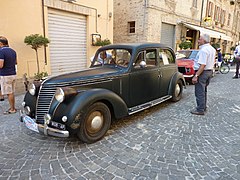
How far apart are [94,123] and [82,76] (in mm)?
844

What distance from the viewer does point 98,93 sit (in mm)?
3047

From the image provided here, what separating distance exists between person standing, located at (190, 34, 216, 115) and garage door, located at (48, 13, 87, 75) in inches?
166

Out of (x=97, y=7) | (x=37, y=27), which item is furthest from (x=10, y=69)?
(x=97, y=7)

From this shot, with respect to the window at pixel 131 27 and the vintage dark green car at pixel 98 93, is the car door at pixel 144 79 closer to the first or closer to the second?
the vintage dark green car at pixel 98 93

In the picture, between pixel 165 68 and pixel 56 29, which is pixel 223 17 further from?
pixel 165 68

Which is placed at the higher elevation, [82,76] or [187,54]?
[187,54]

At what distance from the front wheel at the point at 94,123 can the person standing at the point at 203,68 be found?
2.35m

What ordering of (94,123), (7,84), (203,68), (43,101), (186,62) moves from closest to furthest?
(43,101), (94,123), (203,68), (7,84), (186,62)

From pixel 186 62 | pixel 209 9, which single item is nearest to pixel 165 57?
pixel 186 62

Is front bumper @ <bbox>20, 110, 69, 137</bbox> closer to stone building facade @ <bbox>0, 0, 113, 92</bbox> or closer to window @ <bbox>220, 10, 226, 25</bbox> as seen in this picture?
stone building facade @ <bbox>0, 0, 113, 92</bbox>

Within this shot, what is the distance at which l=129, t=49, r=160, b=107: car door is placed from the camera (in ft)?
12.9

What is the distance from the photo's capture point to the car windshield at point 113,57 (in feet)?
13.0

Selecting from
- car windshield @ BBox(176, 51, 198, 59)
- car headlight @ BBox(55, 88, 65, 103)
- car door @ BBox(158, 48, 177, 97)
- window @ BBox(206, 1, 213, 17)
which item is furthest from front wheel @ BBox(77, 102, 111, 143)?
window @ BBox(206, 1, 213, 17)

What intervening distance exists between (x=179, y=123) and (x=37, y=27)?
5849 mm
